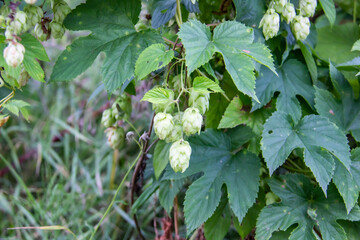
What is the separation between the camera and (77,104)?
101 inches

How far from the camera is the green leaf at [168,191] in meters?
1.16

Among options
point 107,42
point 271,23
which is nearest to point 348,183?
point 271,23

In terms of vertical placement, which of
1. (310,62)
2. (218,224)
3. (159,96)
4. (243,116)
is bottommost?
(218,224)

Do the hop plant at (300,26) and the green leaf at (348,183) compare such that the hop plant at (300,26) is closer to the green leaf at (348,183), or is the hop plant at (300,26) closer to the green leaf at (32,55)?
the green leaf at (348,183)

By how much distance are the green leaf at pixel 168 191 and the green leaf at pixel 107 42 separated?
1.50 feet

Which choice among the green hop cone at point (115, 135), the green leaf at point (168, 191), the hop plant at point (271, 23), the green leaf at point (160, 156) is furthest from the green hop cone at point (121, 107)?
the hop plant at point (271, 23)

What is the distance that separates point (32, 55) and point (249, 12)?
0.58 metres

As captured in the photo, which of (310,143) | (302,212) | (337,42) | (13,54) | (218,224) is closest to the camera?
(13,54)

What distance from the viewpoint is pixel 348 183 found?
95 centimetres

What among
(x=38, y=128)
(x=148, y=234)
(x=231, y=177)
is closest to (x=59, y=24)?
(x=231, y=177)

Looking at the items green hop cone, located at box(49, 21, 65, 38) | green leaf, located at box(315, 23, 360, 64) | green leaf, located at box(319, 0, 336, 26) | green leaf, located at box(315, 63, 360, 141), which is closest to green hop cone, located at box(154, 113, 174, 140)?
green hop cone, located at box(49, 21, 65, 38)

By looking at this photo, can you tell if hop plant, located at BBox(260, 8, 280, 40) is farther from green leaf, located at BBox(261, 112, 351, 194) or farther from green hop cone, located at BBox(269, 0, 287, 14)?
green leaf, located at BBox(261, 112, 351, 194)

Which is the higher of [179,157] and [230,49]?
[230,49]

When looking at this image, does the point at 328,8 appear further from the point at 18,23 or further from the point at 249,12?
the point at 18,23
